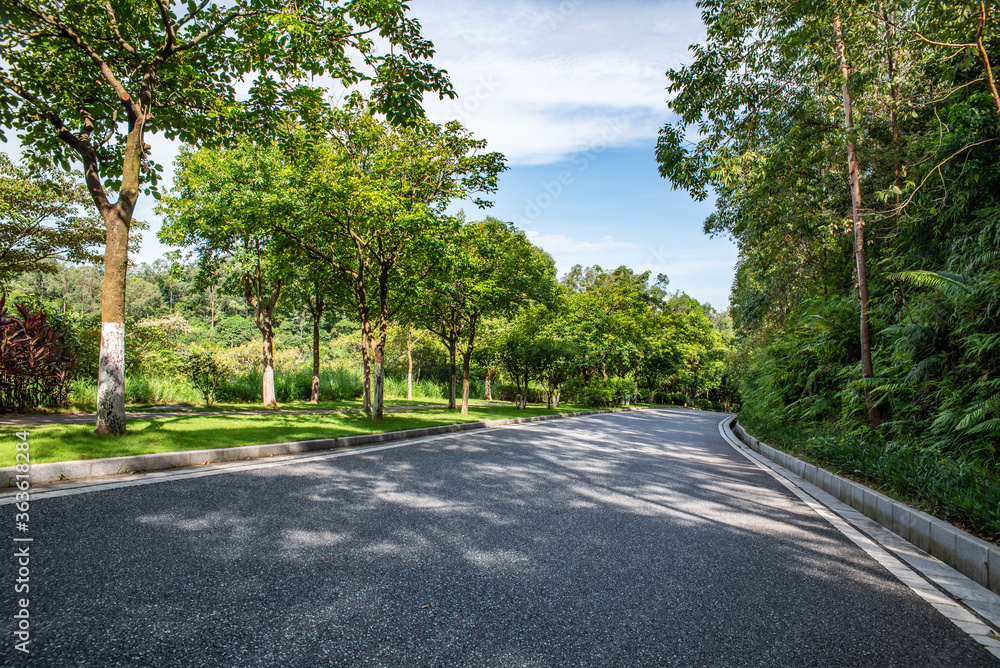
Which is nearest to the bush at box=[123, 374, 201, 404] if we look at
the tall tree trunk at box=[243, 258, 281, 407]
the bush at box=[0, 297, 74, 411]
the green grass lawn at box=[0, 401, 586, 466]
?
the tall tree trunk at box=[243, 258, 281, 407]

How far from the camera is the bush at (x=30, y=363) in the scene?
34.3 ft

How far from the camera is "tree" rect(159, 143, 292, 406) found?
1603 cm

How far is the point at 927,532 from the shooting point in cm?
422

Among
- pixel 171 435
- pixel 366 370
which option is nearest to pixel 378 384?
pixel 366 370

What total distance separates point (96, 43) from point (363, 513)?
8.24 meters

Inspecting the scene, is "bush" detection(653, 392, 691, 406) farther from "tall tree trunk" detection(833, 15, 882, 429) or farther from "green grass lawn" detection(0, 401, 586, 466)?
"green grass lawn" detection(0, 401, 586, 466)

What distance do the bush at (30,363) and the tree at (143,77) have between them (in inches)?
177

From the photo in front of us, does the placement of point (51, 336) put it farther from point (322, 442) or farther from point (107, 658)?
point (107, 658)

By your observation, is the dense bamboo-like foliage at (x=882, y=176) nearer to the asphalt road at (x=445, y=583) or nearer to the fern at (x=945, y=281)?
the fern at (x=945, y=281)

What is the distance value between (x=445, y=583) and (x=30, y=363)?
492 inches

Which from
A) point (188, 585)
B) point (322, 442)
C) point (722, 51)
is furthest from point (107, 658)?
point (722, 51)

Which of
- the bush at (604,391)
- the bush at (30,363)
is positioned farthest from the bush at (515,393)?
the bush at (30,363)

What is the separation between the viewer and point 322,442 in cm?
839

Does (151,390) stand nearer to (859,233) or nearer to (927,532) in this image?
(927,532)
